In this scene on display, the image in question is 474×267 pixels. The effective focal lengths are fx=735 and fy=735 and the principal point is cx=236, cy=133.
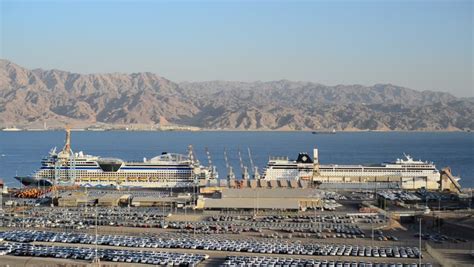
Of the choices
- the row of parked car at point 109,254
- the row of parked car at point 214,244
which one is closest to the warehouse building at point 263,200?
the row of parked car at point 214,244

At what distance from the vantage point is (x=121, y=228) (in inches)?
1008

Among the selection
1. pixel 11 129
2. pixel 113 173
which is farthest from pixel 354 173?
pixel 11 129

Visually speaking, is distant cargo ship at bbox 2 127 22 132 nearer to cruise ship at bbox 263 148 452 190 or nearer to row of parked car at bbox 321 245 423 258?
cruise ship at bbox 263 148 452 190

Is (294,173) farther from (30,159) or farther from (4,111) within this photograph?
(4,111)

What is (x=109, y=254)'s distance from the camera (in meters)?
20.3

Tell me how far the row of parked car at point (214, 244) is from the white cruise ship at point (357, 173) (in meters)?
21.9

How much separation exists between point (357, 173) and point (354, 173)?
18cm

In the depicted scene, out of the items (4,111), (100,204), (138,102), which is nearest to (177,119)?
(138,102)

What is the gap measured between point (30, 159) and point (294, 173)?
29.9m

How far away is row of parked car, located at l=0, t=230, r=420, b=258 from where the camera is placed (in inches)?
831

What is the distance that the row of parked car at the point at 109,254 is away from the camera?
19.5m

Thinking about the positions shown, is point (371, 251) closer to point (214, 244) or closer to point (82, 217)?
point (214, 244)

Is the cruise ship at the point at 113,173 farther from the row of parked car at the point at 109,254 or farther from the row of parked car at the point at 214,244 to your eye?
the row of parked car at the point at 109,254

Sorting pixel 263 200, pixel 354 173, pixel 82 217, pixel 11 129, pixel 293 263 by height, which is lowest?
pixel 293 263
